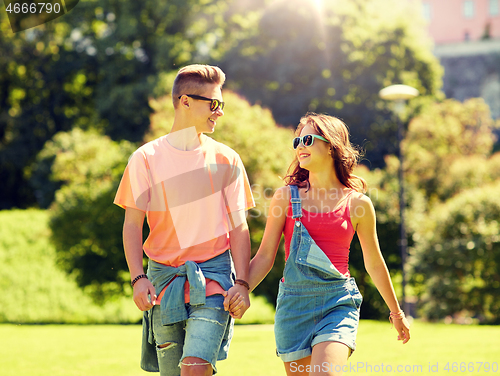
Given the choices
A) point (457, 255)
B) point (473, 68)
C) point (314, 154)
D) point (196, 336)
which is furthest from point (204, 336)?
point (473, 68)

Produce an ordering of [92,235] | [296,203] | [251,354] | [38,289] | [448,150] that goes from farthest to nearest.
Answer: [448,150] < [38,289] < [92,235] < [251,354] < [296,203]

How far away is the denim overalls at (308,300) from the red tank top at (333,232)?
0.06 meters

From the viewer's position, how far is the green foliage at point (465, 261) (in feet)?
47.2

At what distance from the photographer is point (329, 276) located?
332 cm

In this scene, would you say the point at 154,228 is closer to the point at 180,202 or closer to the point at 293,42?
the point at 180,202

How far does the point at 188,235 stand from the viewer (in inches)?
130

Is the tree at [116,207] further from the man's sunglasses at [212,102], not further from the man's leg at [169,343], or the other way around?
the man's leg at [169,343]

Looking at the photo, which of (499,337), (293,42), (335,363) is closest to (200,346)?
(335,363)

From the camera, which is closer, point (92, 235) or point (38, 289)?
point (92, 235)

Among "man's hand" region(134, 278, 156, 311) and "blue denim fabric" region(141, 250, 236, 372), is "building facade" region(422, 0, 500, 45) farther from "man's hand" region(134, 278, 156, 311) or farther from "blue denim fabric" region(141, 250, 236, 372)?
"man's hand" region(134, 278, 156, 311)

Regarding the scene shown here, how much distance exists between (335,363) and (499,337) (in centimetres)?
792

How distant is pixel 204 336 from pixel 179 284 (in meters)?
0.31

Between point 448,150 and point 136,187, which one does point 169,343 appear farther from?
point 448,150

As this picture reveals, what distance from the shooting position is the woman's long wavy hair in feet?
11.7
